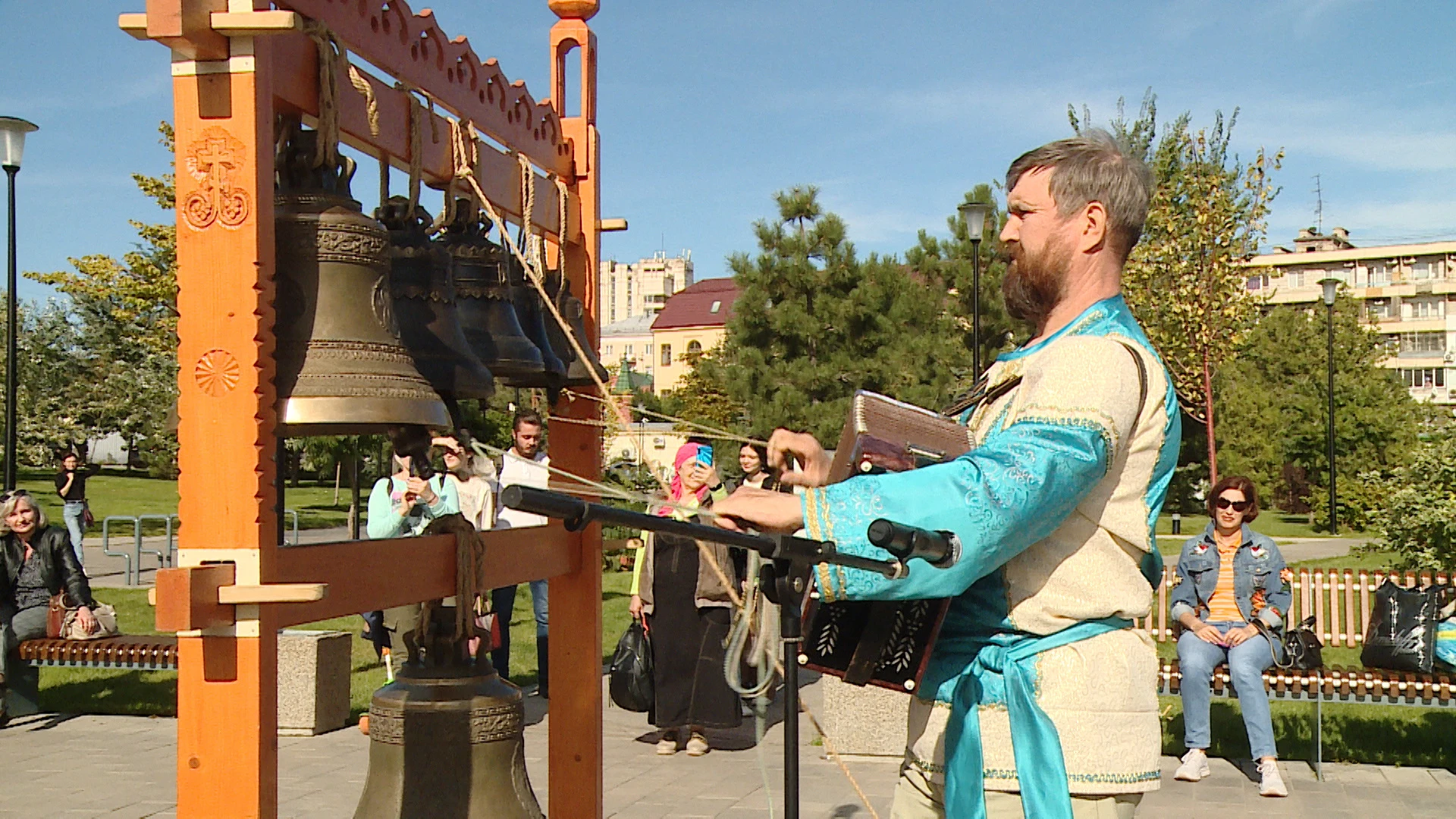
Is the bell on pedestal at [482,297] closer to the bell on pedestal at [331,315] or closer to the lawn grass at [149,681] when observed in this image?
the bell on pedestal at [331,315]

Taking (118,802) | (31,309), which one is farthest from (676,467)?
(31,309)

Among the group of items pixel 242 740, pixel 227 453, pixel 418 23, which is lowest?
pixel 242 740

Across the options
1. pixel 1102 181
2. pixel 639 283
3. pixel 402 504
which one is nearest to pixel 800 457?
pixel 1102 181

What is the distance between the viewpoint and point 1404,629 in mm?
7809

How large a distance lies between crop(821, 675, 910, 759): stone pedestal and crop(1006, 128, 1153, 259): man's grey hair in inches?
218

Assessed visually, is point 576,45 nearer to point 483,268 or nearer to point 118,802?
point 483,268

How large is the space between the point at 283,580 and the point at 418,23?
58.8 inches

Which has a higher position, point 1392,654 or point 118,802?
point 1392,654

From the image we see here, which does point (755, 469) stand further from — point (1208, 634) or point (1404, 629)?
point (1404, 629)

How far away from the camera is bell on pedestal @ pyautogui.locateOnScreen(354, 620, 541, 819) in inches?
138

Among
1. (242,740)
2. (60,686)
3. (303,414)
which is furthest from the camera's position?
(60,686)

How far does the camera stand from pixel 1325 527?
104 feet

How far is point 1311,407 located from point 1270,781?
3275 centimetres

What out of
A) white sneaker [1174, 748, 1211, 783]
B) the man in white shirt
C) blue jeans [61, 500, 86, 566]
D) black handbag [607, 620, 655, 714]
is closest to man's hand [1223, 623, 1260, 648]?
white sneaker [1174, 748, 1211, 783]
